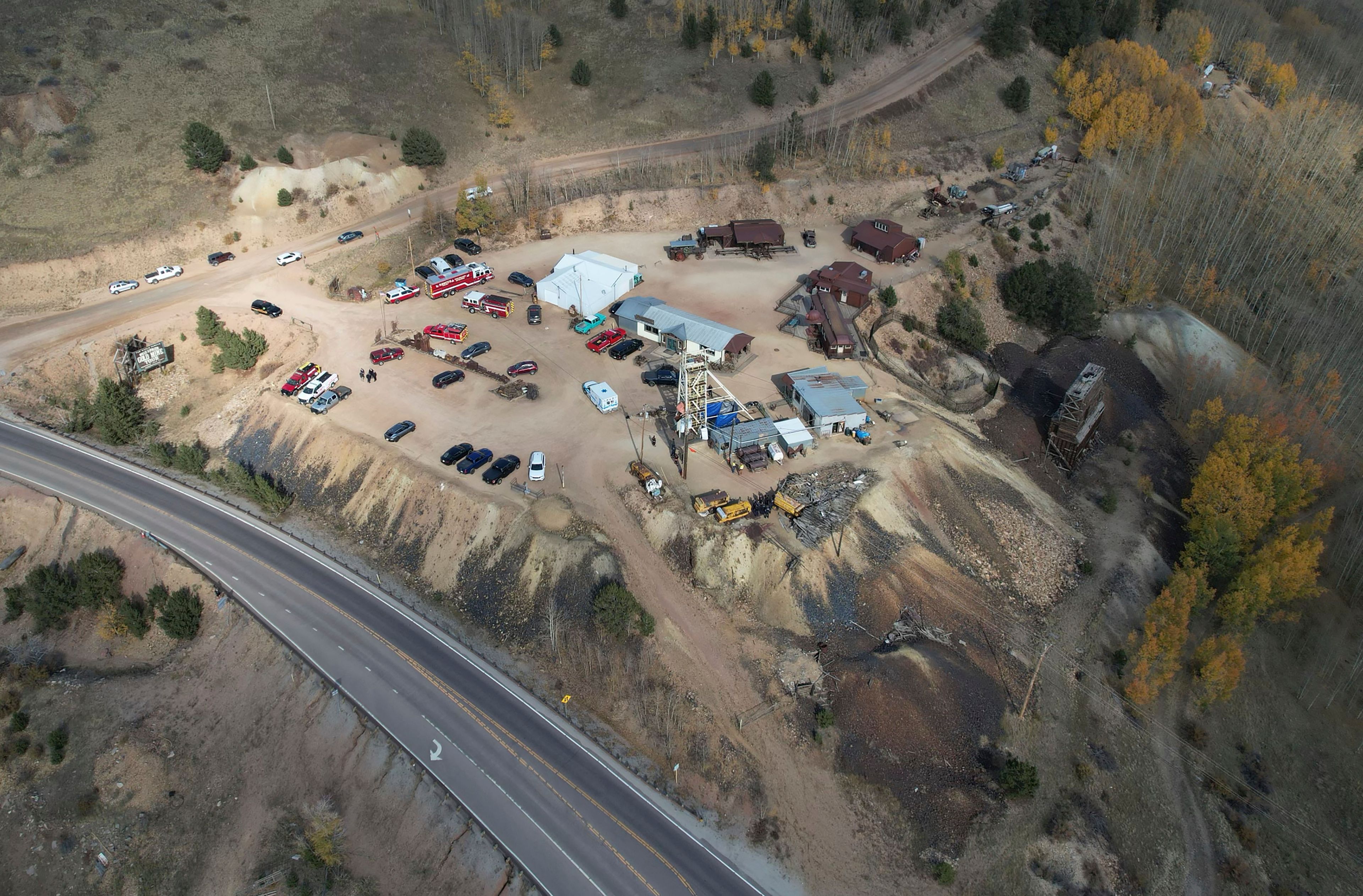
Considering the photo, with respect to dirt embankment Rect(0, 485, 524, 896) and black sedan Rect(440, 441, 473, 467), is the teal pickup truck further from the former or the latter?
dirt embankment Rect(0, 485, 524, 896)

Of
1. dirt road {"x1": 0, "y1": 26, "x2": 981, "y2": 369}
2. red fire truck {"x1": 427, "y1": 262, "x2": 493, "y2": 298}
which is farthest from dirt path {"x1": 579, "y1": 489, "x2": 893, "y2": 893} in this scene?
dirt road {"x1": 0, "y1": 26, "x2": 981, "y2": 369}

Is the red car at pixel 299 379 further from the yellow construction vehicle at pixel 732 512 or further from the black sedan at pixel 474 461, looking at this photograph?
the yellow construction vehicle at pixel 732 512

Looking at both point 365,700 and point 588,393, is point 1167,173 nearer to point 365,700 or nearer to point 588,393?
point 588,393

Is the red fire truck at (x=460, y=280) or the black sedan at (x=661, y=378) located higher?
the red fire truck at (x=460, y=280)

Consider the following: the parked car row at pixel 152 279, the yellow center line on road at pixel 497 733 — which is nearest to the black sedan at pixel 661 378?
the yellow center line on road at pixel 497 733

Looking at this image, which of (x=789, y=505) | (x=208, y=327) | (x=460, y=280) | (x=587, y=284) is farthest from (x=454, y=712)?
(x=460, y=280)

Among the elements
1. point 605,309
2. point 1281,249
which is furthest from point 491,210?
point 1281,249

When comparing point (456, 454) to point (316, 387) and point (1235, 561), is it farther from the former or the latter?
point (1235, 561)
